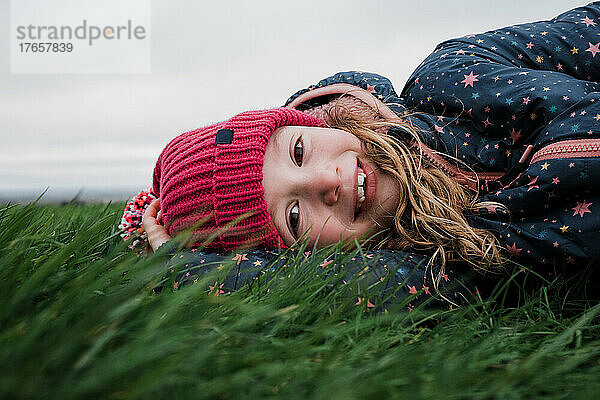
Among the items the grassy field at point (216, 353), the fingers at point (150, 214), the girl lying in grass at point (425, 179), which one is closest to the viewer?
the grassy field at point (216, 353)

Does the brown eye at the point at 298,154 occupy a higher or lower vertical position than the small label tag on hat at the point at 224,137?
lower

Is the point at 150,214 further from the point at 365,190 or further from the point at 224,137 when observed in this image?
the point at 365,190

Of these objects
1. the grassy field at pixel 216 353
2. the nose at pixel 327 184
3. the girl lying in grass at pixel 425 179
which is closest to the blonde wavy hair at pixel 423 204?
the girl lying in grass at pixel 425 179

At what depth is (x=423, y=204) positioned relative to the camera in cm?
194

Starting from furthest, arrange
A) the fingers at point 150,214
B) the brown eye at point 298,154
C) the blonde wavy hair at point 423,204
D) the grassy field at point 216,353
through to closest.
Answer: the fingers at point 150,214 → the brown eye at point 298,154 → the blonde wavy hair at point 423,204 → the grassy field at point 216,353

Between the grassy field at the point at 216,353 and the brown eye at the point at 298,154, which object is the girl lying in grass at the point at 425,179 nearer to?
the brown eye at the point at 298,154

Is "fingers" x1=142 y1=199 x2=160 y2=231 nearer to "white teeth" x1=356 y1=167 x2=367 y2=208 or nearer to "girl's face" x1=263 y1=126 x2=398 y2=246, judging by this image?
"girl's face" x1=263 y1=126 x2=398 y2=246

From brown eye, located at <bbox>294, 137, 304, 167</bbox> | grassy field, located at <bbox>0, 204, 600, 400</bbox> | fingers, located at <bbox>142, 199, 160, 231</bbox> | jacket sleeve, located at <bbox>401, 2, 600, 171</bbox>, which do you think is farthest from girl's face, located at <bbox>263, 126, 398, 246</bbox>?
grassy field, located at <bbox>0, 204, 600, 400</bbox>

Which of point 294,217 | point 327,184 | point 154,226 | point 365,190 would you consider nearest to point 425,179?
point 365,190

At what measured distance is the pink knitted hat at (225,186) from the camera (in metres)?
1.77

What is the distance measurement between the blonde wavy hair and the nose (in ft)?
0.82

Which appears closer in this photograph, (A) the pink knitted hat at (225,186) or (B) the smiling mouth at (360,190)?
(A) the pink knitted hat at (225,186)

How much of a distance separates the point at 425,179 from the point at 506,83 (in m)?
0.48

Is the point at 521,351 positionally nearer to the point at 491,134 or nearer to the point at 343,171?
the point at 343,171
